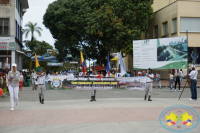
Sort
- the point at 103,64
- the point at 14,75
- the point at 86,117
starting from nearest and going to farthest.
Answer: the point at 86,117 → the point at 14,75 → the point at 103,64

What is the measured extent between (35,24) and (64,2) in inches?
669

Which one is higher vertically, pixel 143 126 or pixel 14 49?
pixel 14 49

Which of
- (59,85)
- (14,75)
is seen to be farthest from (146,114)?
(59,85)

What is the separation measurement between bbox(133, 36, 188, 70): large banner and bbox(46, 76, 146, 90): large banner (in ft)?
Answer: 15.6

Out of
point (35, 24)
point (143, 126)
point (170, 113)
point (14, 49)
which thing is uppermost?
point (35, 24)

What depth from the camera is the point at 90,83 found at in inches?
612

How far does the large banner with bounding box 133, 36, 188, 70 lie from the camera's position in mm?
20516

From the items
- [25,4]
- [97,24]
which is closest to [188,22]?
[97,24]

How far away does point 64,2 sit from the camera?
135ft

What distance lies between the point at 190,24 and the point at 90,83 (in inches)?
924

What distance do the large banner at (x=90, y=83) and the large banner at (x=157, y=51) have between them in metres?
4.75

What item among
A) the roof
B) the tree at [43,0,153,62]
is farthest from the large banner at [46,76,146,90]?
the roof

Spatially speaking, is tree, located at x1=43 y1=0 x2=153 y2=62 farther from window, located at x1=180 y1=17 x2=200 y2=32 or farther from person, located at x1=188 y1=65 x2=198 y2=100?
person, located at x1=188 y1=65 x2=198 y2=100

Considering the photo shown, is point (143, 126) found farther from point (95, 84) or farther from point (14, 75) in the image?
point (95, 84)
